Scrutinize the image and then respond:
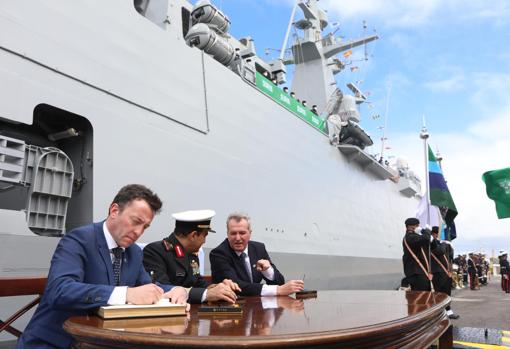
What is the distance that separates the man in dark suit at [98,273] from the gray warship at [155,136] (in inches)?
106

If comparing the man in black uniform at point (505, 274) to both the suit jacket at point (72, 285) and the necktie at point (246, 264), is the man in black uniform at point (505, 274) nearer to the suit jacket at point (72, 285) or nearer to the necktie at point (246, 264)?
the necktie at point (246, 264)

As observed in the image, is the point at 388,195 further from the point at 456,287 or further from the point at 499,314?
the point at 499,314

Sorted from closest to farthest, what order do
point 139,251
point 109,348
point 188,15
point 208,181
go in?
point 109,348
point 139,251
point 208,181
point 188,15

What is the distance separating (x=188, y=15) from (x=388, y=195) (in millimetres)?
11532

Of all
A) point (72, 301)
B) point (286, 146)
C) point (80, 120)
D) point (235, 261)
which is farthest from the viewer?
point (286, 146)

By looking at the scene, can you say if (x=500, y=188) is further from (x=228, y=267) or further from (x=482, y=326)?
(x=228, y=267)

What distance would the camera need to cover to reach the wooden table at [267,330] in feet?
3.57

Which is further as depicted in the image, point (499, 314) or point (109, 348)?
point (499, 314)

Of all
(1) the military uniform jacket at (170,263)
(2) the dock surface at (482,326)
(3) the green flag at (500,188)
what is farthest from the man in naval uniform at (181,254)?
(3) the green flag at (500,188)

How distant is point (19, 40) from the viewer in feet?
14.5

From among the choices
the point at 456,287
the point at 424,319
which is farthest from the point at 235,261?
the point at 456,287

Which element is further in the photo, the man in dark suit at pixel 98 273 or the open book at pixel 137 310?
the man in dark suit at pixel 98 273

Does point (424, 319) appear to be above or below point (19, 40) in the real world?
below

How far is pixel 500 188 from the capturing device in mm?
5840
